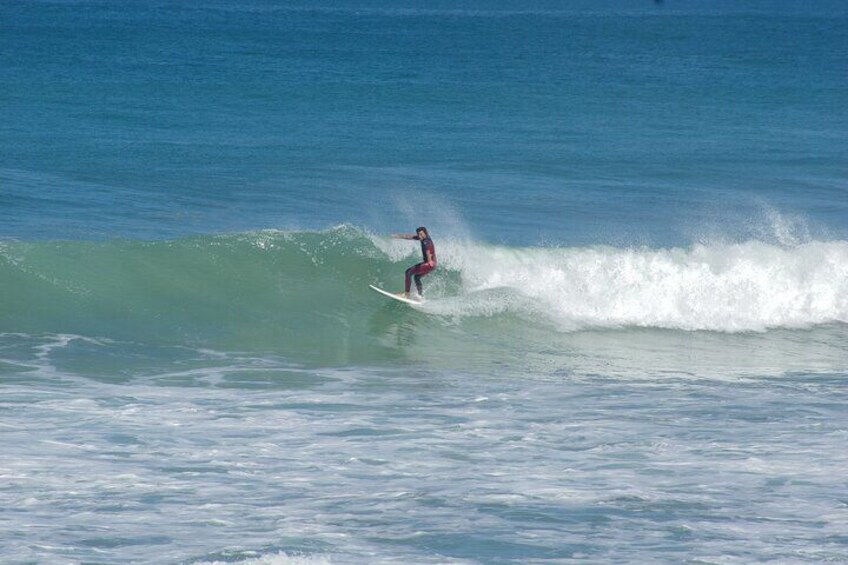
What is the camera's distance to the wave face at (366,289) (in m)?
18.6

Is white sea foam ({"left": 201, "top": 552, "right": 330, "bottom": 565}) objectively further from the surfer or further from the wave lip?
the surfer

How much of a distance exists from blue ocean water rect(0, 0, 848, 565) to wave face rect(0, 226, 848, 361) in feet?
0.21

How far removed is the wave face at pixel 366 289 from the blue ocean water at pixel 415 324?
65 millimetres

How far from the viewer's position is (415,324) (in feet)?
63.7

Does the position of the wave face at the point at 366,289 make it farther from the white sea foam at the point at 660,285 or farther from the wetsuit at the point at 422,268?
the wetsuit at the point at 422,268

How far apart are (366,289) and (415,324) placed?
200 cm

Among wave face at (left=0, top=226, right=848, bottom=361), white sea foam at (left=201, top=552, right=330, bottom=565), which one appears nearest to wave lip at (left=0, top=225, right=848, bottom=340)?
wave face at (left=0, top=226, right=848, bottom=361)

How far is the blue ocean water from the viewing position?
10.1m

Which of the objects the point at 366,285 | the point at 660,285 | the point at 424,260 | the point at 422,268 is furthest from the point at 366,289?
the point at 660,285

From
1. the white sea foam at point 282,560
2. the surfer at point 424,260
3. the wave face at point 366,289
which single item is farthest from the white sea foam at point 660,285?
the white sea foam at point 282,560

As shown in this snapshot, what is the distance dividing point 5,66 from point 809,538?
45.9 meters

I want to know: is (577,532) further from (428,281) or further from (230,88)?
(230,88)

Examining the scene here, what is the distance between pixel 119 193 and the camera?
26.5 m

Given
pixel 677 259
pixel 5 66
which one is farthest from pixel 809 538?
pixel 5 66
